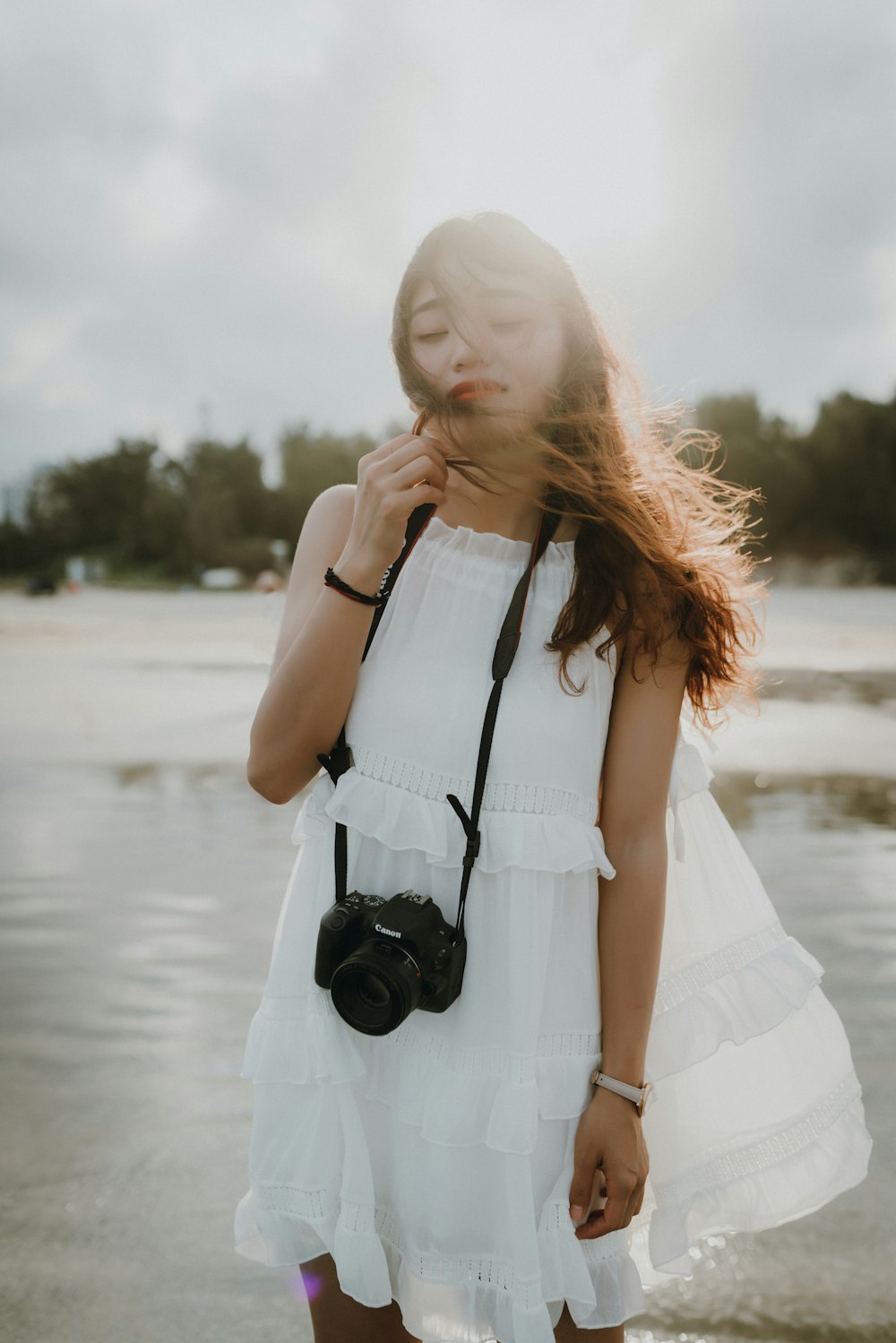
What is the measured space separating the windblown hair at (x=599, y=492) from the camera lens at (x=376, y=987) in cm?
45

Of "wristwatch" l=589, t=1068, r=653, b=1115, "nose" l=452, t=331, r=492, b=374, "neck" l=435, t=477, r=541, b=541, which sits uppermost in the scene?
"nose" l=452, t=331, r=492, b=374

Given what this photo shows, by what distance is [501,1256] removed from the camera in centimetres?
135

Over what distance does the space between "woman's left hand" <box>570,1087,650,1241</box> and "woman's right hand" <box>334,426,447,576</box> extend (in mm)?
794

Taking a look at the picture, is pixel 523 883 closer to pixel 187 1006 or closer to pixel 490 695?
pixel 490 695

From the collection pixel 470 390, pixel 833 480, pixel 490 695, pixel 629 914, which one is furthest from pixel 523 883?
pixel 833 480

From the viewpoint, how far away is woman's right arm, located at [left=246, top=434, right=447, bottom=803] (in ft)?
4.47

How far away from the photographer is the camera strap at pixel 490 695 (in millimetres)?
1354

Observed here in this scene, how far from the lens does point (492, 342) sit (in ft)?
4.93

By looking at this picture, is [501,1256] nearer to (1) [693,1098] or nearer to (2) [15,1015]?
(1) [693,1098]

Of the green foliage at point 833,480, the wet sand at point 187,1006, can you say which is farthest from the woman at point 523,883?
the green foliage at point 833,480

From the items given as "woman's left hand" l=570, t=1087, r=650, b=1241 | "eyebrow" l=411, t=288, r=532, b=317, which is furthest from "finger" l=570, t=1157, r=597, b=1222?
"eyebrow" l=411, t=288, r=532, b=317

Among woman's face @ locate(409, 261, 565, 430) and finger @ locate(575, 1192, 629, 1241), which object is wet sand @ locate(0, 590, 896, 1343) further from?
finger @ locate(575, 1192, 629, 1241)

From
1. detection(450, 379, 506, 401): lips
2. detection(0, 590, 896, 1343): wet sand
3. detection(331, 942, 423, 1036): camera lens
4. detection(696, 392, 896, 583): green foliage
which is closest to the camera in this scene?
detection(331, 942, 423, 1036): camera lens

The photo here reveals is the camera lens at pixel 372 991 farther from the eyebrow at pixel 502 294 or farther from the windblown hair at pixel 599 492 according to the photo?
the eyebrow at pixel 502 294
